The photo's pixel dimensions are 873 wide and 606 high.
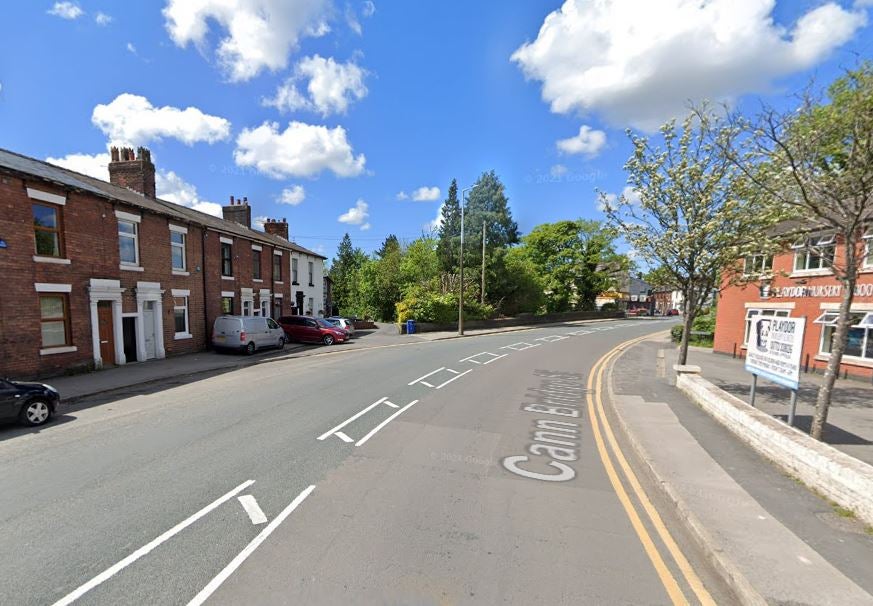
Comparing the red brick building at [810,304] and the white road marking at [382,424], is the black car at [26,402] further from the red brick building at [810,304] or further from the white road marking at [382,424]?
the red brick building at [810,304]

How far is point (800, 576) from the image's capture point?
133 inches

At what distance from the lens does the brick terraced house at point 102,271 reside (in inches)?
465

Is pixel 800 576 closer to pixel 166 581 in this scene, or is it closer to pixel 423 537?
pixel 423 537

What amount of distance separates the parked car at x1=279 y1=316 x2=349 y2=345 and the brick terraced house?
3.31 metres

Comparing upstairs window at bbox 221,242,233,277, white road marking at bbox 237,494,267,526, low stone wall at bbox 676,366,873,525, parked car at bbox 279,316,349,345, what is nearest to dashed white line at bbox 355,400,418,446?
white road marking at bbox 237,494,267,526

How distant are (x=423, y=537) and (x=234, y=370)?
1285 centimetres

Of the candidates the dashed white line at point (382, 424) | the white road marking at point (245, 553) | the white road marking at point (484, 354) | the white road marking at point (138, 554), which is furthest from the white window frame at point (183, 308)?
the white road marking at point (245, 553)

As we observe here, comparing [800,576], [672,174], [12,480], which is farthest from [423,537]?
[672,174]

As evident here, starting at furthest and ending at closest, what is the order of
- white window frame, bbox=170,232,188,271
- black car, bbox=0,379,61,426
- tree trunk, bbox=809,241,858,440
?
1. white window frame, bbox=170,232,188,271
2. black car, bbox=0,379,61,426
3. tree trunk, bbox=809,241,858,440

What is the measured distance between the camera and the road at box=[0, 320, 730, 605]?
11.0ft

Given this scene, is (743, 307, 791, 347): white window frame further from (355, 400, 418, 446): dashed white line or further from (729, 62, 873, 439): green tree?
(355, 400, 418, 446): dashed white line

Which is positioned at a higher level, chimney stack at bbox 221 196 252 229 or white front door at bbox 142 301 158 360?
chimney stack at bbox 221 196 252 229

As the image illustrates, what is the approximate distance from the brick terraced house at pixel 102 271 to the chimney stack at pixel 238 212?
5909mm

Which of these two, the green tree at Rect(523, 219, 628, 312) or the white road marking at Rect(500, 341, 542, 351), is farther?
the green tree at Rect(523, 219, 628, 312)
